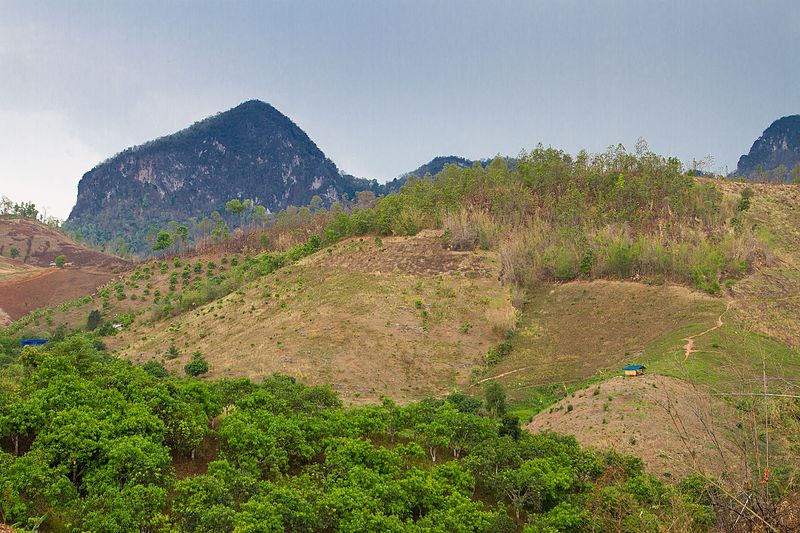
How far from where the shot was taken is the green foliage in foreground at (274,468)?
973 centimetres

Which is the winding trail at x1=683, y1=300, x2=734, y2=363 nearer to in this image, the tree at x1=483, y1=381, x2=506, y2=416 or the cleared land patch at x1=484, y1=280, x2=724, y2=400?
the cleared land patch at x1=484, y1=280, x2=724, y2=400

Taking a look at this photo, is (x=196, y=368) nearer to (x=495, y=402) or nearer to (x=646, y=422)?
(x=495, y=402)

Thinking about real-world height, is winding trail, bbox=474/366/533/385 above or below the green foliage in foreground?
below

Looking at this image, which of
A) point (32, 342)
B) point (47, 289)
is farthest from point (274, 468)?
point (47, 289)

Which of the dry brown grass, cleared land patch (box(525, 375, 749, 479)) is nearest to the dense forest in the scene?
cleared land patch (box(525, 375, 749, 479))

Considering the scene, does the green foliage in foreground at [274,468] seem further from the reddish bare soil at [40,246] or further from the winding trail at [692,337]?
the reddish bare soil at [40,246]

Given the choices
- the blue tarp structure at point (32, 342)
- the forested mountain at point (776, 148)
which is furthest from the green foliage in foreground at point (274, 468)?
the forested mountain at point (776, 148)

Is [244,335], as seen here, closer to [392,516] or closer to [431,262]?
[431,262]

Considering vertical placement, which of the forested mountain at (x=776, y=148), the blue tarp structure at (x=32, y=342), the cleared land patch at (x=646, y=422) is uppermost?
the forested mountain at (x=776, y=148)

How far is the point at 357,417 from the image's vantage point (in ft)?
50.7

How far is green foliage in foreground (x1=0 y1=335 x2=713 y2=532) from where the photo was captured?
383 inches

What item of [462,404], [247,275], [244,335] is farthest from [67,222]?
[462,404]

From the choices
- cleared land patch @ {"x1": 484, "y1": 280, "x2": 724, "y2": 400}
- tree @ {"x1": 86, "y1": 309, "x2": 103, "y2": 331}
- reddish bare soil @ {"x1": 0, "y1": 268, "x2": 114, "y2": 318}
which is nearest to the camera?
cleared land patch @ {"x1": 484, "y1": 280, "x2": 724, "y2": 400}

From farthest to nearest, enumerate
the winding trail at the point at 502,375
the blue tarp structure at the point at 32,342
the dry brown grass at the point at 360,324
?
the blue tarp structure at the point at 32,342 → the winding trail at the point at 502,375 → the dry brown grass at the point at 360,324
